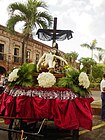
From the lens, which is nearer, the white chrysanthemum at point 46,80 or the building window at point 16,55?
the white chrysanthemum at point 46,80

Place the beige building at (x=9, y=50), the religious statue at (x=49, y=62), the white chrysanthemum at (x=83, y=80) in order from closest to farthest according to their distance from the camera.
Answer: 1. the white chrysanthemum at (x=83, y=80)
2. the religious statue at (x=49, y=62)
3. the beige building at (x=9, y=50)

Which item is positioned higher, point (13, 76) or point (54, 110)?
point (13, 76)

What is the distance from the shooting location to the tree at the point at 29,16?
17.5m

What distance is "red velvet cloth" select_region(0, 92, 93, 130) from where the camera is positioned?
4652mm

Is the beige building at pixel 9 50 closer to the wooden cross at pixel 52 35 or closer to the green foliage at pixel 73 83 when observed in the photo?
the wooden cross at pixel 52 35

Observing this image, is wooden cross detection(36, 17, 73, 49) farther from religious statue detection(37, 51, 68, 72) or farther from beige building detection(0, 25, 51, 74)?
beige building detection(0, 25, 51, 74)

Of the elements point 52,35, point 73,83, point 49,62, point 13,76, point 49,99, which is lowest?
point 49,99

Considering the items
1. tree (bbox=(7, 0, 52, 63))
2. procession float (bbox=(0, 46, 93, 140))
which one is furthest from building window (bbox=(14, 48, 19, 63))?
procession float (bbox=(0, 46, 93, 140))

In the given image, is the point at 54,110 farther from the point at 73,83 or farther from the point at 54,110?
the point at 73,83

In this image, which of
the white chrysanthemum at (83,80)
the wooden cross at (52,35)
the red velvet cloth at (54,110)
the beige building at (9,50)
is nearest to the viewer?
the red velvet cloth at (54,110)

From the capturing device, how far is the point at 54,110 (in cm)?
469

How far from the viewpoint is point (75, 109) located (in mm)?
4746

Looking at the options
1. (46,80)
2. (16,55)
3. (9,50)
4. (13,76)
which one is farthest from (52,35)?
(16,55)

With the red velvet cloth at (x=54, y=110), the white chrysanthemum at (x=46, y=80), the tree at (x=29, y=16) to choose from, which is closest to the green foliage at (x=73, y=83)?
the red velvet cloth at (x=54, y=110)
